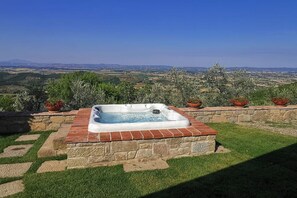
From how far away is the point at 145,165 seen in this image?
5512 millimetres

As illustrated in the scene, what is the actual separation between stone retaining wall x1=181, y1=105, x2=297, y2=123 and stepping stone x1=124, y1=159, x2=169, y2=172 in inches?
180

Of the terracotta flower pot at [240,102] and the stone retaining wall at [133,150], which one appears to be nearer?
the stone retaining wall at [133,150]

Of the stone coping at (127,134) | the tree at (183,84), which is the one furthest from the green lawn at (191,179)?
the tree at (183,84)

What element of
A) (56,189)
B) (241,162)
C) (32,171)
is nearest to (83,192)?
(56,189)

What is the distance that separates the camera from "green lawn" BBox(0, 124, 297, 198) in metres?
4.26

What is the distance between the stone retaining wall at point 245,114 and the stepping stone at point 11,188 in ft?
21.8

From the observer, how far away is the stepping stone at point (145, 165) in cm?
533

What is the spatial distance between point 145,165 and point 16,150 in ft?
11.6

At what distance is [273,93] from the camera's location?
1519 cm

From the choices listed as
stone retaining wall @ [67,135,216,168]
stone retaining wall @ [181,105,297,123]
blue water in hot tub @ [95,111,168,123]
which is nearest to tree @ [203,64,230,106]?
stone retaining wall @ [181,105,297,123]

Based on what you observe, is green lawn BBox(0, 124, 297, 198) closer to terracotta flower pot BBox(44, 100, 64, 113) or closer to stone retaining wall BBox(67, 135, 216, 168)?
stone retaining wall BBox(67, 135, 216, 168)

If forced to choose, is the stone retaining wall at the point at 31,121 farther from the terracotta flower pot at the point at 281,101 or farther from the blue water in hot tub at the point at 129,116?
the terracotta flower pot at the point at 281,101

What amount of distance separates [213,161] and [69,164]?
123 inches

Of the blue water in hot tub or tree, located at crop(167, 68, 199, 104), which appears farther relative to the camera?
tree, located at crop(167, 68, 199, 104)
